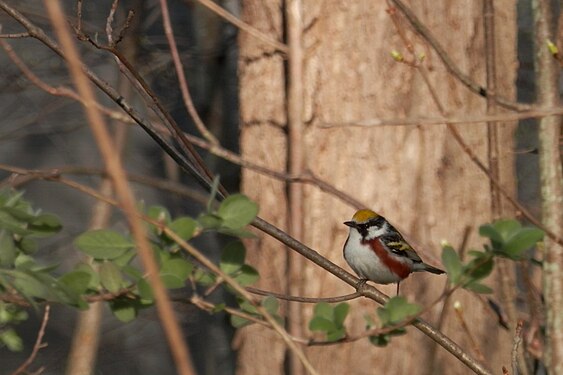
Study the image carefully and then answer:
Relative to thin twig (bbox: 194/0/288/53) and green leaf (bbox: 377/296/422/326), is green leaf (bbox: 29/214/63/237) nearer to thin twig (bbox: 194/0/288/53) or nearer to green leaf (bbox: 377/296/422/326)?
green leaf (bbox: 377/296/422/326)

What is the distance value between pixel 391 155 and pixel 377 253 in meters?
1.01

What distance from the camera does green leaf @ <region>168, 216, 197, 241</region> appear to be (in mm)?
1094

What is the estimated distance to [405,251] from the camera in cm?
290

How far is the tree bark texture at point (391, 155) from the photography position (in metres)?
3.71

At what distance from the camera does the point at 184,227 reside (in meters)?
1.10

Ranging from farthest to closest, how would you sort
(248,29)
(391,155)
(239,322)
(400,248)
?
(391,155)
(248,29)
(400,248)
(239,322)

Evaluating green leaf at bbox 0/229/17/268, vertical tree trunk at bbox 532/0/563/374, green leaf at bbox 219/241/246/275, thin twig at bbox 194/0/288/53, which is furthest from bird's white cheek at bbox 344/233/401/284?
green leaf at bbox 0/229/17/268

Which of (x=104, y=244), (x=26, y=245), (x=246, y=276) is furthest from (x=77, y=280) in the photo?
(x=246, y=276)

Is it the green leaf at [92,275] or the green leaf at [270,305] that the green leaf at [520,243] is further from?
the green leaf at [92,275]

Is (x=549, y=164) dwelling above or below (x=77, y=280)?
above

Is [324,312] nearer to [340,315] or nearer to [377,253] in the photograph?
[340,315]

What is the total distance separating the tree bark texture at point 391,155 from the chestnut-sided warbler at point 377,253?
28.2 inches

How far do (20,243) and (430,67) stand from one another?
8.69 ft

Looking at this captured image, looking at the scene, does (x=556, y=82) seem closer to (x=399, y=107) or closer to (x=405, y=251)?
(x=405, y=251)
